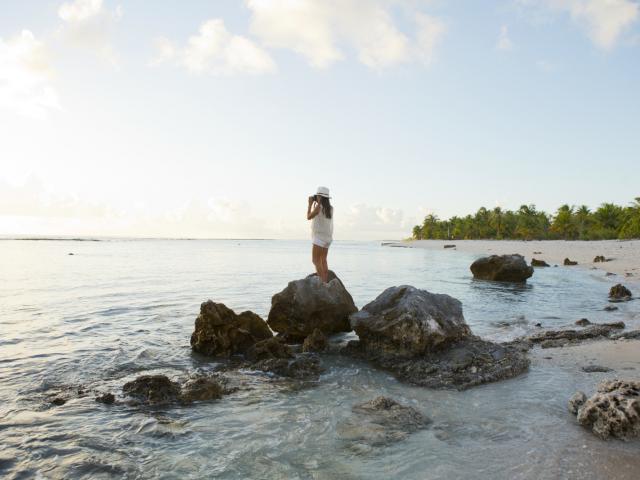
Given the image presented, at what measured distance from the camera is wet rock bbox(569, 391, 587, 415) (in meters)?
5.06

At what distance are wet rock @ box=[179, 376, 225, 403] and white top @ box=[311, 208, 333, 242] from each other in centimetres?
463

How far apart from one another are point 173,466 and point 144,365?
4.14 meters

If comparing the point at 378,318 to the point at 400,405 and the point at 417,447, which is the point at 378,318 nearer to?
the point at 400,405

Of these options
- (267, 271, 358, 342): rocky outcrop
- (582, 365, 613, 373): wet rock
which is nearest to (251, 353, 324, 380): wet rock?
(267, 271, 358, 342): rocky outcrop

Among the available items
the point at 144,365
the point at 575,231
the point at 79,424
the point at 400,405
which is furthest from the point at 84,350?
the point at 575,231

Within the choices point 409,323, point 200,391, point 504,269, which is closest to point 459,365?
point 409,323

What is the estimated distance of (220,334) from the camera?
841 cm

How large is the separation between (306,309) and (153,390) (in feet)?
13.8

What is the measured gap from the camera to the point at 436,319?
25.3 ft

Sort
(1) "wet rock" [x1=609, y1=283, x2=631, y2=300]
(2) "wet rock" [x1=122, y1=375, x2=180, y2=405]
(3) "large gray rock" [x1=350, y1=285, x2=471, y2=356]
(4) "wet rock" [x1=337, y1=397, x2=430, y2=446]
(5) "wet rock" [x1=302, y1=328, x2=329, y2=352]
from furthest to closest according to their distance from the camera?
1. (1) "wet rock" [x1=609, y1=283, x2=631, y2=300]
2. (5) "wet rock" [x1=302, y1=328, x2=329, y2=352]
3. (3) "large gray rock" [x1=350, y1=285, x2=471, y2=356]
4. (2) "wet rock" [x1=122, y1=375, x2=180, y2=405]
5. (4) "wet rock" [x1=337, y1=397, x2=430, y2=446]

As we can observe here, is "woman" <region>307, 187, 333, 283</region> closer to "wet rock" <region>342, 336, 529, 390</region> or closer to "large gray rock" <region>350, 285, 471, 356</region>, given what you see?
"large gray rock" <region>350, 285, 471, 356</region>

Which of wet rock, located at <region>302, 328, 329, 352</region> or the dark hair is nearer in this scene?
wet rock, located at <region>302, 328, 329, 352</region>

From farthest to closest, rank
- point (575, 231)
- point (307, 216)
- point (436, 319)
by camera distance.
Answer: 1. point (575, 231)
2. point (307, 216)
3. point (436, 319)

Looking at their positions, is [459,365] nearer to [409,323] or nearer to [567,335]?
[409,323]
